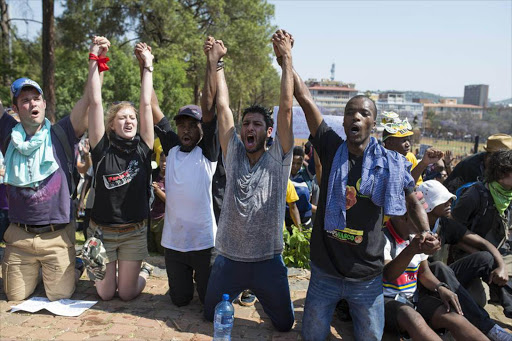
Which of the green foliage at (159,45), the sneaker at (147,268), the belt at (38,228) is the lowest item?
the sneaker at (147,268)

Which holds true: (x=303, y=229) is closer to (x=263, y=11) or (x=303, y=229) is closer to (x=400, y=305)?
(x=400, y=305)

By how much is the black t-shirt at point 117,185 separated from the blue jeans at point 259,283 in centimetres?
107

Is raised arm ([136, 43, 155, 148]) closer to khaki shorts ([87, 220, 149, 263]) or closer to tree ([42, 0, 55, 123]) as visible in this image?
khaki shorts ([87, 220, 149, 263])

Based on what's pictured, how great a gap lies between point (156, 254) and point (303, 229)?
2.11m

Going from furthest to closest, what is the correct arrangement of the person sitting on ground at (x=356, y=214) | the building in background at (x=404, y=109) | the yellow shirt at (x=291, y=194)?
1. the building in background at (x=404, y=109)
2. the yellow shirt at (x=291, y=194)
3. the person sitting on ground at (x=356, y=214)

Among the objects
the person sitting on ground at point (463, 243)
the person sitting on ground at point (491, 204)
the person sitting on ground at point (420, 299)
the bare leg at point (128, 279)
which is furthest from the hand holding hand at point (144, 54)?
the person sitting on ground at point (491, 204)

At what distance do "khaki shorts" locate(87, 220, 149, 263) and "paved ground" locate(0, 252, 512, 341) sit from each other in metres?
0.47

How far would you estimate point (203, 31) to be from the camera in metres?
26.1

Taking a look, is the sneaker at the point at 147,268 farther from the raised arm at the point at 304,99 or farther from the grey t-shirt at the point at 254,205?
the raised arm at the point at 304,99

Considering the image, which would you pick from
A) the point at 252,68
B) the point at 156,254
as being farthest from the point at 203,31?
the point at 156,254

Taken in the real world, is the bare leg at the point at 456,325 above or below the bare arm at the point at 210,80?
below

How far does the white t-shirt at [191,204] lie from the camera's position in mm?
4133

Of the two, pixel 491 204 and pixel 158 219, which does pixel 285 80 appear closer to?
pixel 491 204

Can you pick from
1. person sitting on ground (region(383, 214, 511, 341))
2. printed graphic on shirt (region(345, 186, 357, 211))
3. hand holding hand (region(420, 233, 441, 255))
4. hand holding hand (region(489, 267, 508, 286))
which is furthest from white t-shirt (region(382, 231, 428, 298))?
hand holding hand (region(489, 267, 508, 286))
